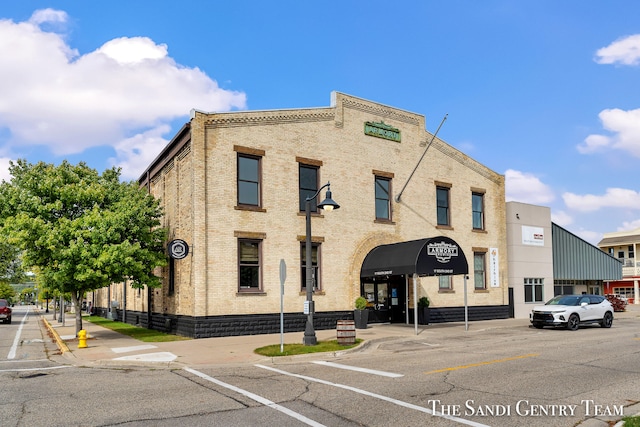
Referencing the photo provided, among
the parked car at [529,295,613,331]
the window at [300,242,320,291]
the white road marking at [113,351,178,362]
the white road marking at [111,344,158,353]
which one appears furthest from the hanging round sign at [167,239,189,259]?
the parked car at [529,295,613,331]

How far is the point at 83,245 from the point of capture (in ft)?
67.4

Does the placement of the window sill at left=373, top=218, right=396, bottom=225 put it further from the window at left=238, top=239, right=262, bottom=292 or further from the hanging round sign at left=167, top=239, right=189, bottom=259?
the hanging round sign at left=167, top=239, right=189, bottom=259

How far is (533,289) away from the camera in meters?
33.0

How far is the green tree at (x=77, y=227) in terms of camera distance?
2028cm

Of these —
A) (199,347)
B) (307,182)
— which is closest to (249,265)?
(307,182)

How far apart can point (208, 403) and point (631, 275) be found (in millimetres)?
71007

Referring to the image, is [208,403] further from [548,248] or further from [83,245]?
[548,248]

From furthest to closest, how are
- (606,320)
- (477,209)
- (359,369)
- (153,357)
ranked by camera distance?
(477,209) < (606,320) < (153,357) < (359,369)

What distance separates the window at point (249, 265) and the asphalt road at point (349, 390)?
6890 mm

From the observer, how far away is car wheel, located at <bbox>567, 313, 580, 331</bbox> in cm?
2311

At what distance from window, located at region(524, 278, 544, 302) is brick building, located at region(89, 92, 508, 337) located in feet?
7.94

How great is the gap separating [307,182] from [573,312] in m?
12.9

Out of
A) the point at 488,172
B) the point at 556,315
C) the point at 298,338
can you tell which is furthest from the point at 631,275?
the point at 298,338

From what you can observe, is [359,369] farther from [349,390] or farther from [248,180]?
[248,180]
